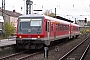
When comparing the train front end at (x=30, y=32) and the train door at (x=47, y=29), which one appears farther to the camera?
the train door at (x=47, y=29)

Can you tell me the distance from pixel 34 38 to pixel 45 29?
131 centimetres

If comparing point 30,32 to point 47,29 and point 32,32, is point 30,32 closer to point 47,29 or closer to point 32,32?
point 32,32

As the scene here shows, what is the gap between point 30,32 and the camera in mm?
19891

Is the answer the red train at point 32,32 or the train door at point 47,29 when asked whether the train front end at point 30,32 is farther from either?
the train door at point 47,29

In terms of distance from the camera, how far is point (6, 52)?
19188 millimetres

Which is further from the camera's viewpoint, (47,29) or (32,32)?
(47,29)

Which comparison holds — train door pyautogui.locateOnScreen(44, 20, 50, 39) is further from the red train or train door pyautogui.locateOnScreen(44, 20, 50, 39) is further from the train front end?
the train front end

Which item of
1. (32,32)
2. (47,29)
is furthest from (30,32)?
(47,29)

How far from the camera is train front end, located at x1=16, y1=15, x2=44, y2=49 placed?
19609 millimetres

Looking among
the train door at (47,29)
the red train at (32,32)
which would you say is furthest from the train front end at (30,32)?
the train door at (47,29)

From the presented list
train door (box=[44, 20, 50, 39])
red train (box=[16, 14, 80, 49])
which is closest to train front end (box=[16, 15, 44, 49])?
red train (box=[16, 14, 80, 49])

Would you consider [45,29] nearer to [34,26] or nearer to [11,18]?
[34,26]

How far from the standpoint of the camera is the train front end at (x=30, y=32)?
19.6m

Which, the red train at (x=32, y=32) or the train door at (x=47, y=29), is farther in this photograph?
the train door at (x=47, y=29)
